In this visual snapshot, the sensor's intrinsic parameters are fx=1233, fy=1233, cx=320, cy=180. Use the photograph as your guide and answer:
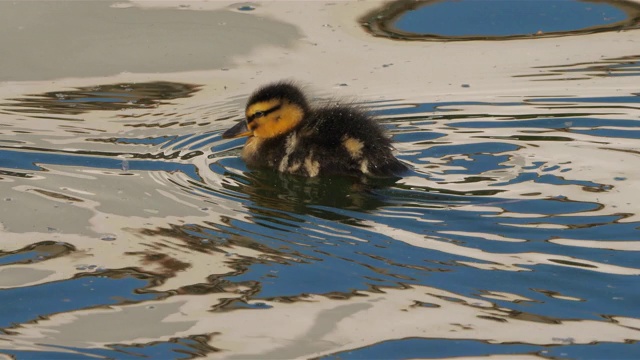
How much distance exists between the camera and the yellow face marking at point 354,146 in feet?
15.2

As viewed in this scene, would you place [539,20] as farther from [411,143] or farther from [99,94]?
[99,94]

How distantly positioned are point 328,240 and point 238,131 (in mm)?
1429

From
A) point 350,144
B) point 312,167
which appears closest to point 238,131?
point 312,167

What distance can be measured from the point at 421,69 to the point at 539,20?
0.99 m

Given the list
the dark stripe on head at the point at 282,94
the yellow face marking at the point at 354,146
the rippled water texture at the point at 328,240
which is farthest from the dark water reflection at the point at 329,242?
the dark stripe on head at the point at 282,94

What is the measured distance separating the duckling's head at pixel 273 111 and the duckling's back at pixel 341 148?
0.17 metres

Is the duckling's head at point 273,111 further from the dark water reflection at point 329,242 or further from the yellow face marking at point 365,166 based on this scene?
the yellow face marking at point 365,166

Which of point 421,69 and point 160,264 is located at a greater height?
point 421,69

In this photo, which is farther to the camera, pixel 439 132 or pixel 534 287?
pixel 439 132

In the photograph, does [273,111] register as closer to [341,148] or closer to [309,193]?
[341,148]

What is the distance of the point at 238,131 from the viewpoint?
5.16 m

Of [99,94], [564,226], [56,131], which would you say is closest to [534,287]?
[564,226]

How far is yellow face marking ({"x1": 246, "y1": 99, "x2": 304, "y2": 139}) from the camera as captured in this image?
16.5ft

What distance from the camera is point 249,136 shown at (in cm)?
523
